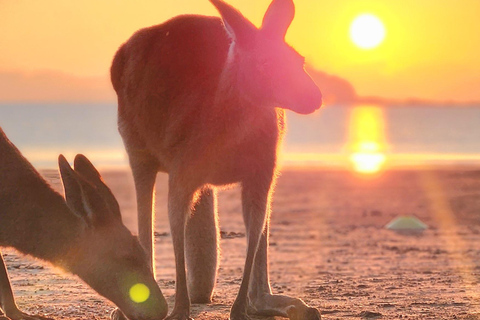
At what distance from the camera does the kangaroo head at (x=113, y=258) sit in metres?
4.95

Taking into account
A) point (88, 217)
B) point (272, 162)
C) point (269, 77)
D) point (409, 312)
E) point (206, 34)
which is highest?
point (206, 34)

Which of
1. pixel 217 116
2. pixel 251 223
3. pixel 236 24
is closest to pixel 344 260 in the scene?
pixel 251 223

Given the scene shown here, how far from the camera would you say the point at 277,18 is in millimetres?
5461

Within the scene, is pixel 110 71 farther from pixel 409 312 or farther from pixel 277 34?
pixel 409 312

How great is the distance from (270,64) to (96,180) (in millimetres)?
Result: 1268

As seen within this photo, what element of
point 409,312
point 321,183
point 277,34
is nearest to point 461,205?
point 321,183

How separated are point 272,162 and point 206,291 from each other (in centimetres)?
137

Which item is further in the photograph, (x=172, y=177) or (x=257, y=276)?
(x=257, y=276)

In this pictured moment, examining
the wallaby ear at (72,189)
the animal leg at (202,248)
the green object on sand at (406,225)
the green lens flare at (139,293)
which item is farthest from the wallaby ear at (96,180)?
the green object on sand at (406,225)

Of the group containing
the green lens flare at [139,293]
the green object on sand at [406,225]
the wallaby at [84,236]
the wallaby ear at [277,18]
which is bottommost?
the green lens flare at [139,293]

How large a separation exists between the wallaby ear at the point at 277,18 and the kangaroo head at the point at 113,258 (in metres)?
1.39

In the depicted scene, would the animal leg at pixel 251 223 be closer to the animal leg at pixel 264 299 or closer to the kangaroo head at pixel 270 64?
the animal leg at pixel 264 299

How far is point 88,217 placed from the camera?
4922 mm

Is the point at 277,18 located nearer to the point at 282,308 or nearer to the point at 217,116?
the point at 217,116
